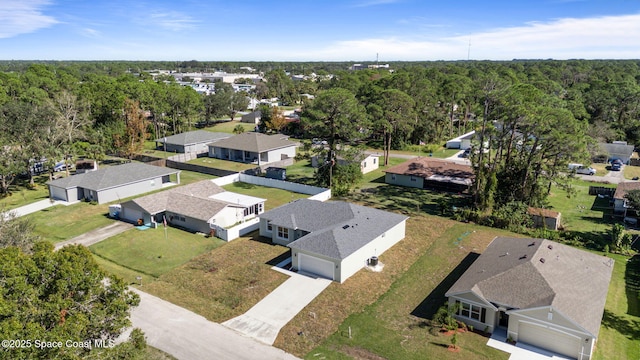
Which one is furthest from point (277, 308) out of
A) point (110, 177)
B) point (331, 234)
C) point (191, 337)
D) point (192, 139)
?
point (192, 139)

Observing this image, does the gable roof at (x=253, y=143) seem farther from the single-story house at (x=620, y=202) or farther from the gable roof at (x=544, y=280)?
the single-story house at (x=620, y=202)

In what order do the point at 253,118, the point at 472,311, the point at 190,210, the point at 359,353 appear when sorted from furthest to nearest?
the point at 253,118, the point at 190,210, the point at 472,311, the point at 359,353

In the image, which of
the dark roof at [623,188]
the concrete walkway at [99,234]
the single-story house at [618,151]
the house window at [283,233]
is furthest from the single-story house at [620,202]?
the concrete walkway at [99,234]

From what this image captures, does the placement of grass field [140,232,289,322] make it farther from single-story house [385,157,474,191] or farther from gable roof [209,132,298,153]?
gable roof [209,132,298,153]

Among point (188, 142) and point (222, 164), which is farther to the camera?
point (188, 142)

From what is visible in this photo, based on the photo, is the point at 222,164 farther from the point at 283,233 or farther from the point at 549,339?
the point at 549,339
